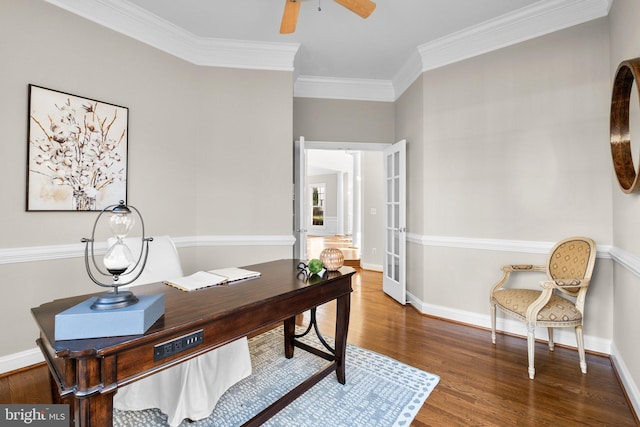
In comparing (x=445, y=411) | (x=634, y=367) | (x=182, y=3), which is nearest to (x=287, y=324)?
(x=445, y=411)

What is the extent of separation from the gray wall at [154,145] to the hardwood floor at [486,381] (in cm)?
81

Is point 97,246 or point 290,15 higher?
point 290,15

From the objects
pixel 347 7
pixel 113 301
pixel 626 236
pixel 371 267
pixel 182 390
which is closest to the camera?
pixel 113 301

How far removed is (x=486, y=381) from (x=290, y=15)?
122 inches

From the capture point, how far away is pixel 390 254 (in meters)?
4.31

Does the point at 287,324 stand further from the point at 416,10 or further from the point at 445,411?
the point at 416,10

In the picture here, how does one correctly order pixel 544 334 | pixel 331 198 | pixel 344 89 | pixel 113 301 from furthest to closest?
pixel 331 198
pixel 344 89
pixel 544 334
pixel 113 301

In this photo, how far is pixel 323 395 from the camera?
197cm

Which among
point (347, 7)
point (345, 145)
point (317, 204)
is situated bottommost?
point (317, 204)

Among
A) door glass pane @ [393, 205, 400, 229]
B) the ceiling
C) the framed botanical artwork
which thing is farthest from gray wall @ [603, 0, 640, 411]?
the framed botanical artwork

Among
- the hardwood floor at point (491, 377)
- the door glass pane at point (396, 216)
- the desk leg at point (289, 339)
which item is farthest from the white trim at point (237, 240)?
the door glass pane at point (396, 216)

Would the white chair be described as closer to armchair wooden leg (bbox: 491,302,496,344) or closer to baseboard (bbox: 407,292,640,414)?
armchair wooden leg (bbox: 491,302,496,344)

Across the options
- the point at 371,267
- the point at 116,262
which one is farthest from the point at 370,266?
the point at 116,262

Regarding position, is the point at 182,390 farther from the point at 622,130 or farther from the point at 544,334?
the point at 622,130
